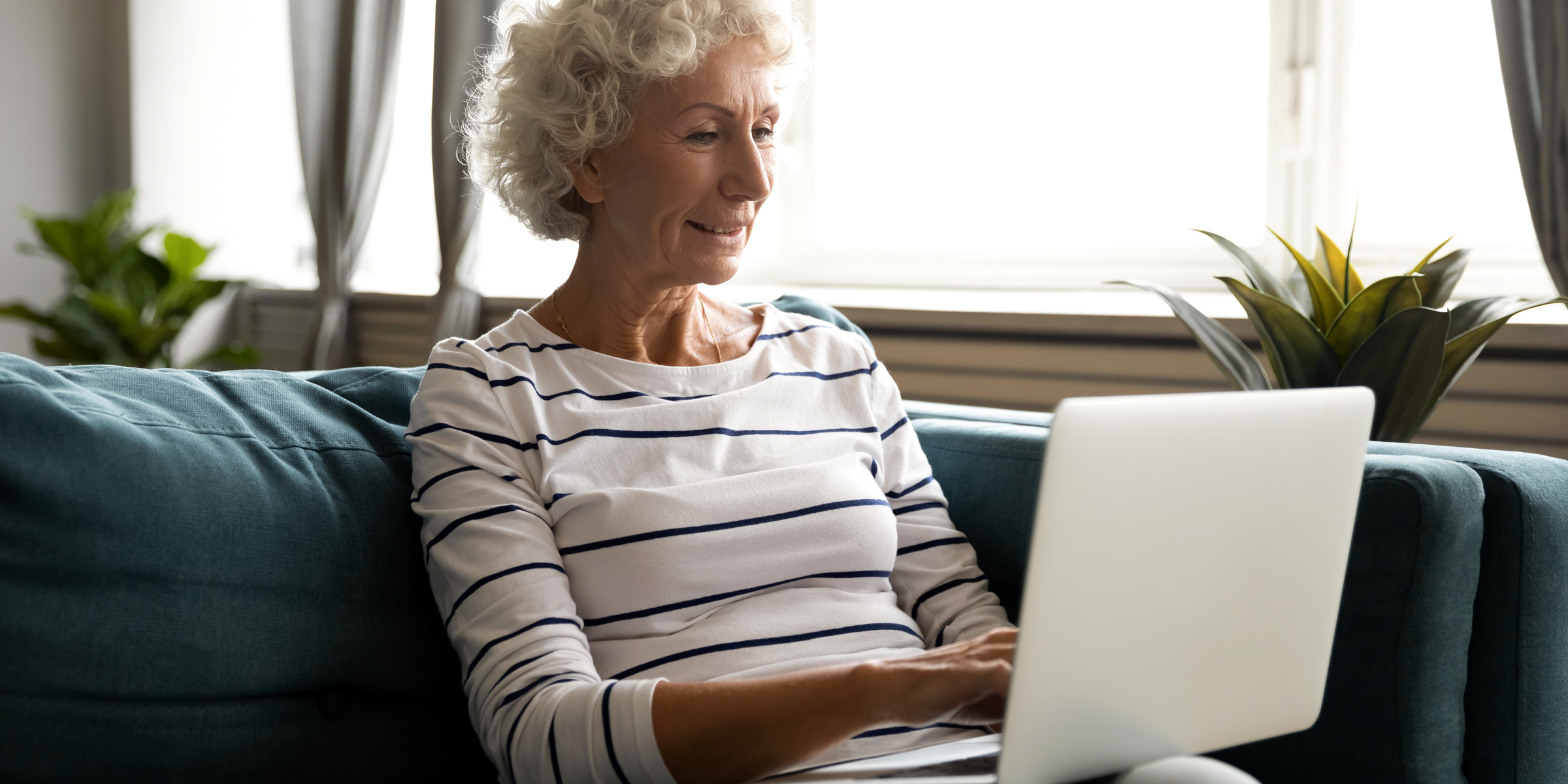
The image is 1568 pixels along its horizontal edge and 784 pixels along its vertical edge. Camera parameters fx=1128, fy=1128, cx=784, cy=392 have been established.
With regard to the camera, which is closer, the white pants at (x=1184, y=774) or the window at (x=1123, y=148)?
the white pants at (x=1184, y=774)

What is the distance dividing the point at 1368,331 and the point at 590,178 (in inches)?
40.0

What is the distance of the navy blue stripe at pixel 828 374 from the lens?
1.28m

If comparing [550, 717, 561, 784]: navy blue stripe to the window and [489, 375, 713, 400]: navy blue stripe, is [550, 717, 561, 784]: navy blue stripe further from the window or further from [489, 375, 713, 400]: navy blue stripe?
the window

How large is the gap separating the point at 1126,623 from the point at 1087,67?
86.0 inches

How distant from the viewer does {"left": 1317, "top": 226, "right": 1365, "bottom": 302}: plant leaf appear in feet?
5.19

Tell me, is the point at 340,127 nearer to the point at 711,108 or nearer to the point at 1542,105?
the point at 711,108

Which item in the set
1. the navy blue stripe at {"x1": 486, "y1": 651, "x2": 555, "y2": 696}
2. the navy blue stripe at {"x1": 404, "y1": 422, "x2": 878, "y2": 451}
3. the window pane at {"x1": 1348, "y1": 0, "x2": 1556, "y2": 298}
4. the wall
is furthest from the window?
the wall

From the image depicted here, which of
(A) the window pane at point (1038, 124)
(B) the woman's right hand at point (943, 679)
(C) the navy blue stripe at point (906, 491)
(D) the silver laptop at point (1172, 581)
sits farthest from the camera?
(A) the window pane at point (1038, 124)

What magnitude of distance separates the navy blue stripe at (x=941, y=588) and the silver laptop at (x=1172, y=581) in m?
0.36

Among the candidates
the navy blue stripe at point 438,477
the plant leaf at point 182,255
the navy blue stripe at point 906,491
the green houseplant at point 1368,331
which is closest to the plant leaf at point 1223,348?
the green houseplant at point 1368,331

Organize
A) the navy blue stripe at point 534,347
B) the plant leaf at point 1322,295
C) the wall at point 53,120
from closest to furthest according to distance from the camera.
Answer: the navy blue stripe at point 534,347 → the plant leaf at point 1322,295 → the wall at point 53,120

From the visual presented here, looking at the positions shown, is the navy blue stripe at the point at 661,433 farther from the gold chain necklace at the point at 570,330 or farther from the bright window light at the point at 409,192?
the bright window light at the point at 409,192

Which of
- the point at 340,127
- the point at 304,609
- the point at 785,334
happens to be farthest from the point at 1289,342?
the point at 340,127

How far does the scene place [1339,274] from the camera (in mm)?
1606
